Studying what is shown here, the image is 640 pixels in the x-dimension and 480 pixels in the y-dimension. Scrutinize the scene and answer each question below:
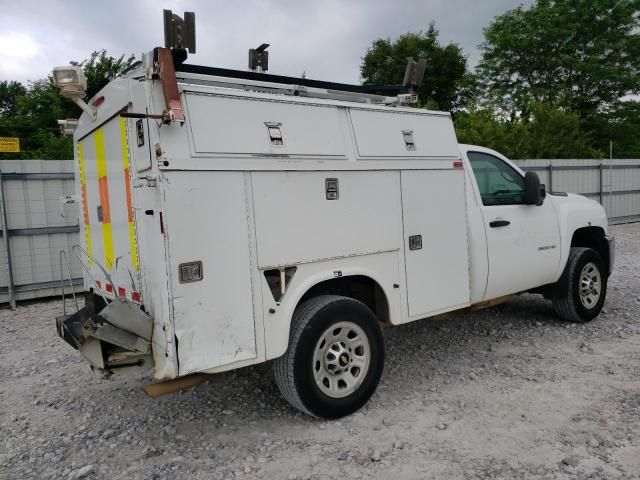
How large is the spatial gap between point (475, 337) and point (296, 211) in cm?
318

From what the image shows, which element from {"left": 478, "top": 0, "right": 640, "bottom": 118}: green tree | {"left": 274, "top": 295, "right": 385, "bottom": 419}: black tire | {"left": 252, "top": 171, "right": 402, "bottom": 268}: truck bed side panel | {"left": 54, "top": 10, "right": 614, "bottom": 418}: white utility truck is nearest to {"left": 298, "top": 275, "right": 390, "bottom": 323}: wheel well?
{"left": 54, "top": 10, "right": 614, "bottom": 418}: white utility truck

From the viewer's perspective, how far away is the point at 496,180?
5426 mm

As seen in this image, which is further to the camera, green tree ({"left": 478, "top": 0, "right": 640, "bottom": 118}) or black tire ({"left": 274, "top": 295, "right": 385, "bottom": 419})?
green tree ({"left": 478, "top": 0, "right": 640, "bottom": 118})

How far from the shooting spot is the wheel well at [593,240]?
6.48m

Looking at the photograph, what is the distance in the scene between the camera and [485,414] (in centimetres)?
396

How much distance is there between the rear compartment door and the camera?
11.9ft

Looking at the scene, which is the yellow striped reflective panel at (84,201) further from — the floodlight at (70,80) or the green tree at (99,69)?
the green tree at (99,69)

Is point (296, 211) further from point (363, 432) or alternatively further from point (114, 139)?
point (363, 432)

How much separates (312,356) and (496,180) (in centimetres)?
286

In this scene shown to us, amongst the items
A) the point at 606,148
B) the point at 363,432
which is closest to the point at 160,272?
the point at 363,432

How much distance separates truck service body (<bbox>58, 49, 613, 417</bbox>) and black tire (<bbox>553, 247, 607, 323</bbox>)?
1.37 metres

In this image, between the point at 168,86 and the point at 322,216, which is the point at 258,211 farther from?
the point at 168,86

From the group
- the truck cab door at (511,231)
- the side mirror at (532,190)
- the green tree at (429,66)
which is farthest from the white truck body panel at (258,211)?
the green tree at (429,66)

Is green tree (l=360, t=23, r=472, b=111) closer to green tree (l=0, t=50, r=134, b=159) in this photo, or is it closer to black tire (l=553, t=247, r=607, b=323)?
green tree (l=0, t=50, r=134, b=159)
